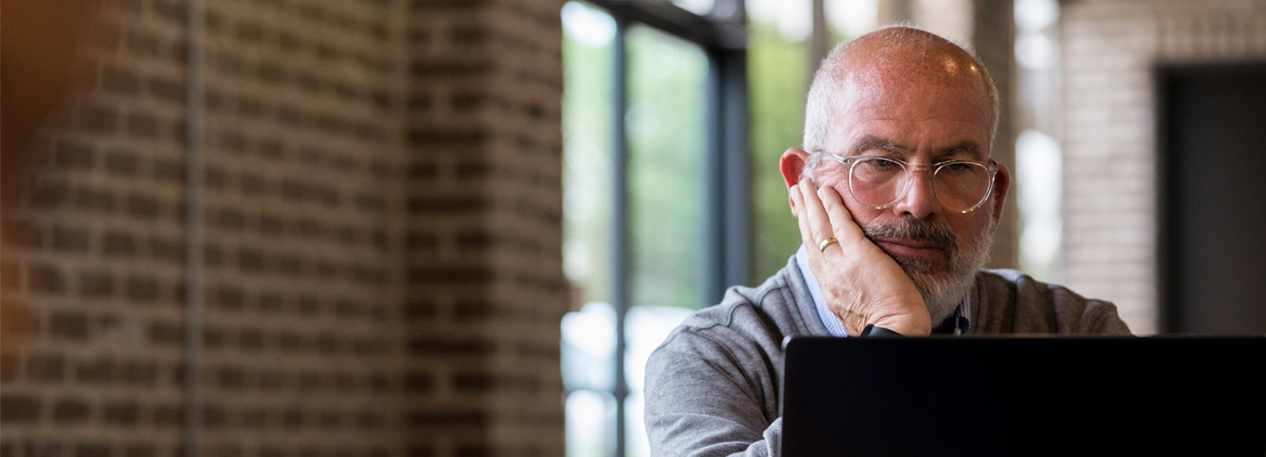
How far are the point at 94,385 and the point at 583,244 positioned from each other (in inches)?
91.1

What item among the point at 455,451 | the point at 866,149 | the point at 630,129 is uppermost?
the point at 630,129

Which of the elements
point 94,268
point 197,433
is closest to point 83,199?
point 94,268

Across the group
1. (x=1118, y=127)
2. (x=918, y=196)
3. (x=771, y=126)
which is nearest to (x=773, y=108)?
(x=771, y=126)

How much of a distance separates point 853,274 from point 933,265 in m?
0.11

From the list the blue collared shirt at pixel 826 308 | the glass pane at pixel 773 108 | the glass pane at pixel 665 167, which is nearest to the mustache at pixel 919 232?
the blue collared shirt at pixel 826 308

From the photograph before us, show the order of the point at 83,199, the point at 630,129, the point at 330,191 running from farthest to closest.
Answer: the point at 630,129 → the point at 330,191 → the point at 83,199

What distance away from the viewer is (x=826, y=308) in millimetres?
1942

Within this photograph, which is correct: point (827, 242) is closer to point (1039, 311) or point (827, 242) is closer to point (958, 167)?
point (958, 167)

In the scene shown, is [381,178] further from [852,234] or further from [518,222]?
[852,234]

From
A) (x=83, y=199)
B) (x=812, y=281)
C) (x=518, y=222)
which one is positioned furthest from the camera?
(x=518, y=222)

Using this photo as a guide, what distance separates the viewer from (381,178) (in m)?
3.90

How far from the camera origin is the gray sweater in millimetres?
1737

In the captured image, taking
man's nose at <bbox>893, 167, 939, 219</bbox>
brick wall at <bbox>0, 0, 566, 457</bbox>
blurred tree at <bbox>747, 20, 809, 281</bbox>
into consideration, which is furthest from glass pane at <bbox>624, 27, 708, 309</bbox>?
man's nose at <bbox>893, 167, 939, 219</bbox>

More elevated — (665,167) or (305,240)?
(665,167)
